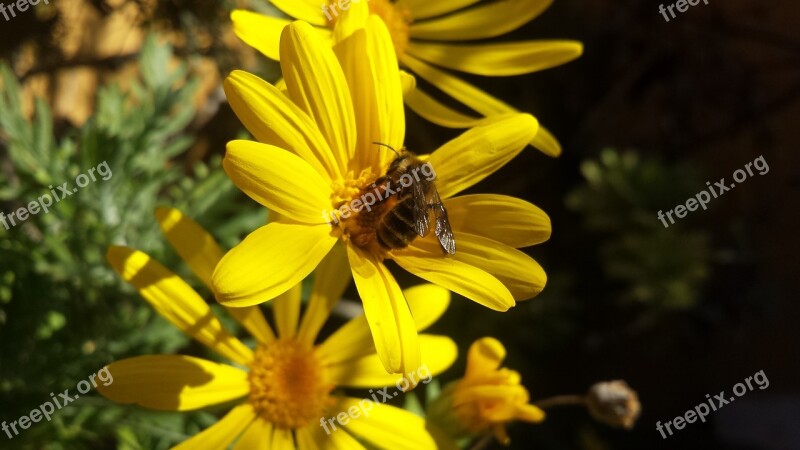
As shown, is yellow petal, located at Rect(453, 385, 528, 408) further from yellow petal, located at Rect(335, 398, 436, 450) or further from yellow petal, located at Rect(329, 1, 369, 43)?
yellow petal, located at Rect(329, 1, 369, 43)

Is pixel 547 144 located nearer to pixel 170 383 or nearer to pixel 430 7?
pixel 430 7

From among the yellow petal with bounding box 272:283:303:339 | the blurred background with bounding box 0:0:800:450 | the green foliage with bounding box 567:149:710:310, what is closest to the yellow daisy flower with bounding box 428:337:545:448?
the yellow petal with bounding box 272:283:303:339

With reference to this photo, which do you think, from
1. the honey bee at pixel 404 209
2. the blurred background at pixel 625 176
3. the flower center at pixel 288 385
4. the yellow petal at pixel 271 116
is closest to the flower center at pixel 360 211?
the honey bee at pixel 404 209

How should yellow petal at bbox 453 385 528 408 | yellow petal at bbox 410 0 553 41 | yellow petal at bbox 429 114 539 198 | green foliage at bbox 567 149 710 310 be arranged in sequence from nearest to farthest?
yellow petal at bbox 429 114 539 198 → yellow petal at bbox 453 385 528 408 → yellow petal at bbox 410 0 553 41 → green foliage at bbox 567 149 710 310

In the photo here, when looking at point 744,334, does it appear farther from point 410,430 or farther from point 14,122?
point 14,122

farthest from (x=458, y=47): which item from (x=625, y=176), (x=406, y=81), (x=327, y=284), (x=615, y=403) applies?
(x=625, y=176)

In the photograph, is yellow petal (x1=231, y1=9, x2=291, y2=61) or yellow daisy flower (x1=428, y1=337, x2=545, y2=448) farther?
yellow daisy flower (x1=428, y1=337, x2=545, y2=448)

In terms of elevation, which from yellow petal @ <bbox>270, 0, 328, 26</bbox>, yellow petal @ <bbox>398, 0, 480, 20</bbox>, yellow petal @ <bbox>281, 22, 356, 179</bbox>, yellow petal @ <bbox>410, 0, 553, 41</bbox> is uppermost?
yellow petal @ <bbox>398, 0, 480, 20</bbox>
